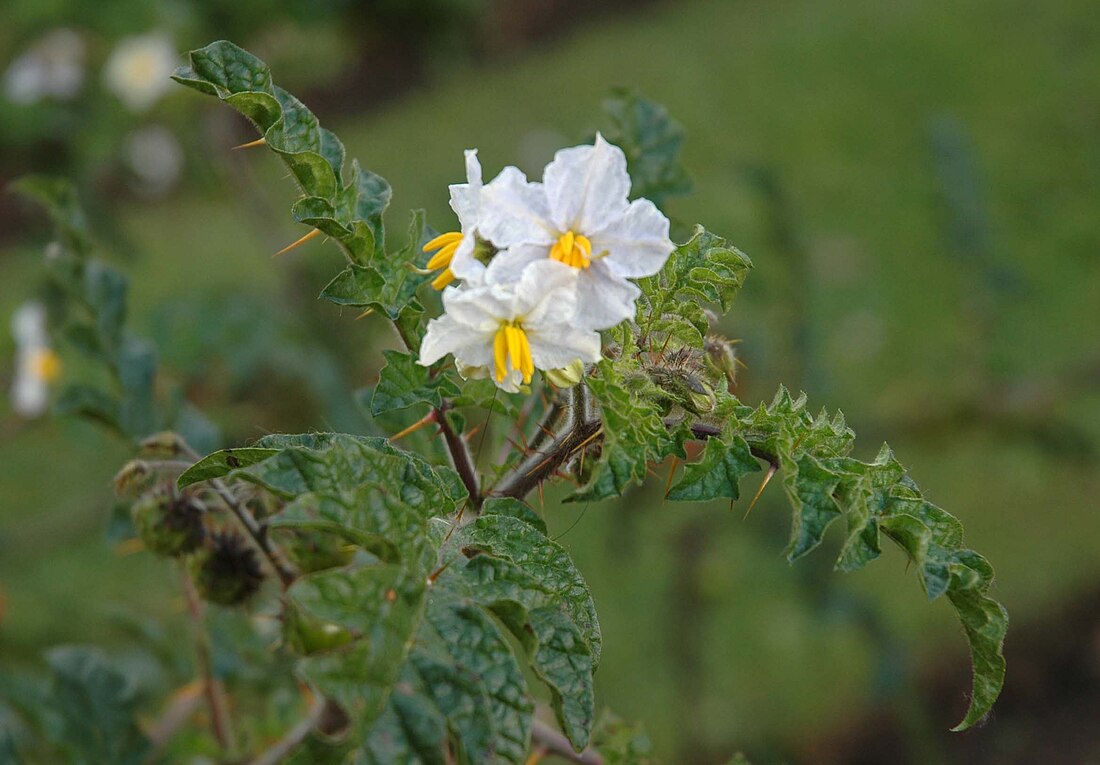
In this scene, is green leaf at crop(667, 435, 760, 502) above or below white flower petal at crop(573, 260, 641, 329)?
below

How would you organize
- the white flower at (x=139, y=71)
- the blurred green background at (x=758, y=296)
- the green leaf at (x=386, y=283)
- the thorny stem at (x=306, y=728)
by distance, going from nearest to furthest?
the green leaf at (x=386, y=283)
the thorny stem at (x=306, y=728)
the blurred green background at (x=758, y=296)
the white flower at (x=139, y=71)

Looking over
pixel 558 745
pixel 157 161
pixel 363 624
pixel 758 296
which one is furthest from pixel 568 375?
pixel 157 161

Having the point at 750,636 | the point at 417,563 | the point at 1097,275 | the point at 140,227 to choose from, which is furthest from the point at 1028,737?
the point at 140,227

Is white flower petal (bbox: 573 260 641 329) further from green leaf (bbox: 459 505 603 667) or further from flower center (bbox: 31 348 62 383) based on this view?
flower center (bbox: 31 348 62 383)

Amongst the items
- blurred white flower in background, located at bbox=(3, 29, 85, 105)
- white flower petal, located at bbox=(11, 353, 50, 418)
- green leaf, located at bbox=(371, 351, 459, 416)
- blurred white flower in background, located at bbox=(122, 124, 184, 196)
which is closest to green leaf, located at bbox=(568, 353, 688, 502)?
green leaf, located at bbox=(371, 351, 459, 416)

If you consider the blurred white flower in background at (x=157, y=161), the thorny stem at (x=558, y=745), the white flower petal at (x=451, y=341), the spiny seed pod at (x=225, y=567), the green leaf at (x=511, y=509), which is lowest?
the blurred white flower in background at (x=157, y=161)

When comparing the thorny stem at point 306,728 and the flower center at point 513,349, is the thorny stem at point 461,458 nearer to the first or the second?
the flower center at point 513,349

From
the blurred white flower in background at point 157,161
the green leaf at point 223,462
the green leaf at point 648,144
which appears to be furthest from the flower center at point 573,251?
the blurred white flower in background at point 157,161
